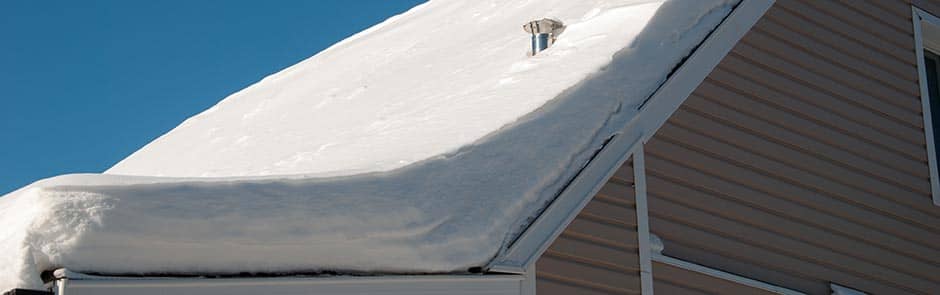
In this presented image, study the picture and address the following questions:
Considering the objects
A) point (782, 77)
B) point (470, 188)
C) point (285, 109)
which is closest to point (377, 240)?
Answer: point (470, 188)

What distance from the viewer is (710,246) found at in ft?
23.7

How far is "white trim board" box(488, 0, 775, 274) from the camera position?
6234mm

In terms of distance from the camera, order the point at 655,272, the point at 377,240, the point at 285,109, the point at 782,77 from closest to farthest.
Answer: the point at 377,240 < the point at 655,272 < the point at 782,77 < the point at 285,109

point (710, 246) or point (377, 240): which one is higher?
point (710, 246)

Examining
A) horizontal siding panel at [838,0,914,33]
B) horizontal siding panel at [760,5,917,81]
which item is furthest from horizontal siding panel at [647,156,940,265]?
horizontal siding panel at [838,0,914,33]

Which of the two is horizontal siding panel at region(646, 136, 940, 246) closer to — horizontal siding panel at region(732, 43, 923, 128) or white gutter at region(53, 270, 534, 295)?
horizontal siding panel at region(732, 43, 923, 128)

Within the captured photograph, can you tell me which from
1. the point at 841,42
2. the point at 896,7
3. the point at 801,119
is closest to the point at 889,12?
the point at 896,7

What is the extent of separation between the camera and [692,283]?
7070mm

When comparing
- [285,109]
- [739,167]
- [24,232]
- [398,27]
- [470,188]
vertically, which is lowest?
[24,232]

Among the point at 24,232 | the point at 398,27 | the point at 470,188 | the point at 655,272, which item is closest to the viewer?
the point at 24,232

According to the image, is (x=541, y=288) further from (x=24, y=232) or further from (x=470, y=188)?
(x=24, y=232)

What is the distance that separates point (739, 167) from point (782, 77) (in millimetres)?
774

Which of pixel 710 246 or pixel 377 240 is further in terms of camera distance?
pixel 710 246

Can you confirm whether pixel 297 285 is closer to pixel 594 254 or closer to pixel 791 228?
pixel 594 254
